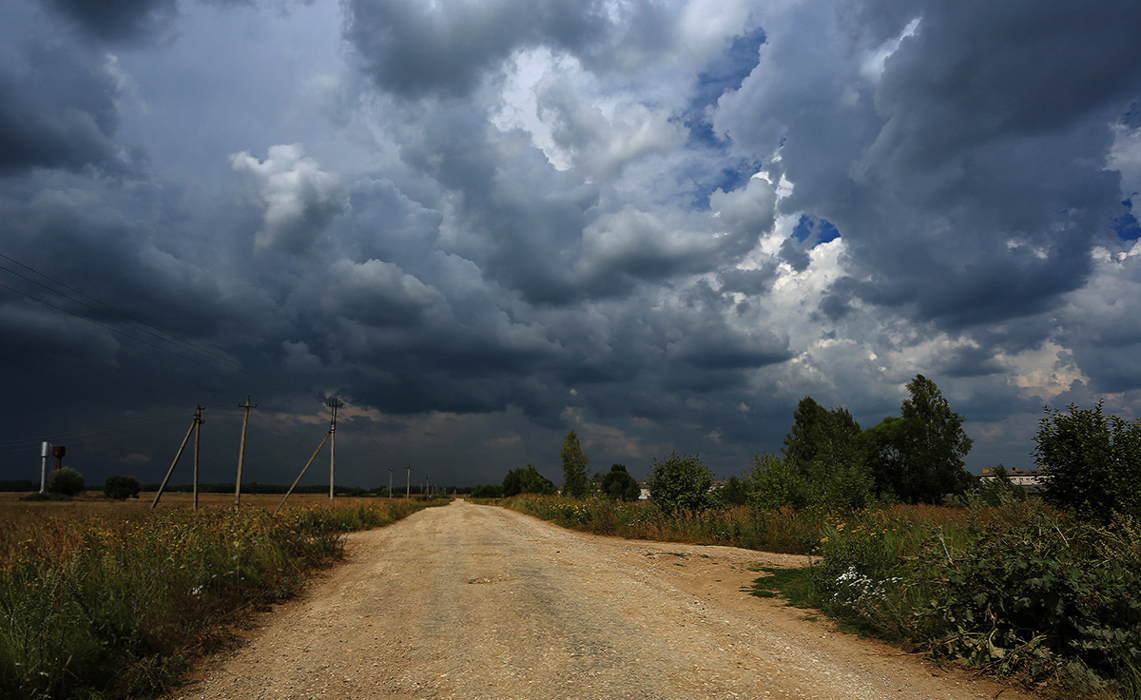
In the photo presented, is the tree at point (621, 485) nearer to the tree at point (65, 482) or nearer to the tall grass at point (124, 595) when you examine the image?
the tall grass at point (124, 595)

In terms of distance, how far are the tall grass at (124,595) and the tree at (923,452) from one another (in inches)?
1809

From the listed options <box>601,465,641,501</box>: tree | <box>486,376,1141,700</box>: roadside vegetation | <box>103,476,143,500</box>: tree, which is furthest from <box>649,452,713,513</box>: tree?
<box>103,476,143,500</box>: tree

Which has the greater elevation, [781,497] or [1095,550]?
[1095,550]

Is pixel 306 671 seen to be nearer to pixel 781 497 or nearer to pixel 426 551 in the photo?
pixel 426 551

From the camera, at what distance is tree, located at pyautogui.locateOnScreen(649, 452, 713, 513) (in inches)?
770

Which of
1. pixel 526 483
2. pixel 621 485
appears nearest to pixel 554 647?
pixel 621 485

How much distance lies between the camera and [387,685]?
4.50m

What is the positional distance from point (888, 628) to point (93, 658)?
7892mm

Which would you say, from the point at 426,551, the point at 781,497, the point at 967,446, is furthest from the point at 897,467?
the point at 426,551

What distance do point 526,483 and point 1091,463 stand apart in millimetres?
74256

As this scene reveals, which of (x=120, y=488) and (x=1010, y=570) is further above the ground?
(x=1010, y=570)

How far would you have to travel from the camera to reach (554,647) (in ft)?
17.6

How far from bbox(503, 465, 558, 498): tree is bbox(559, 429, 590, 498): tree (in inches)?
708

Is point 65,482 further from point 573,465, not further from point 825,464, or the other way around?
point 825,464
